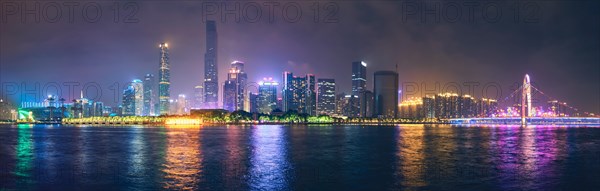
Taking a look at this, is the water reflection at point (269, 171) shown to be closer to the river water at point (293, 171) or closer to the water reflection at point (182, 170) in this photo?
the river water at point (293, 171)

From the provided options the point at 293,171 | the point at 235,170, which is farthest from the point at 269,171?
the point at 235,170

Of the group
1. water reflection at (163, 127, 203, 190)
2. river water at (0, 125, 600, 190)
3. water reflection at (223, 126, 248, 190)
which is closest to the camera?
water reflection at (163, 127, 203, 190)

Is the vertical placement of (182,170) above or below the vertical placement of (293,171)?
above

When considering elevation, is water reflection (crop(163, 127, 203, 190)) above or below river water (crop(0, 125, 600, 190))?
above

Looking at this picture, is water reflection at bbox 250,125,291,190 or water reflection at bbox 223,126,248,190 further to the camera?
water reflection at bbox 223,126,248,190

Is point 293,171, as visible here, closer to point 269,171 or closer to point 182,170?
point 269,171

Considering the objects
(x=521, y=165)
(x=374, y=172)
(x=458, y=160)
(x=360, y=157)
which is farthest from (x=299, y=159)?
(x=521, y=165)

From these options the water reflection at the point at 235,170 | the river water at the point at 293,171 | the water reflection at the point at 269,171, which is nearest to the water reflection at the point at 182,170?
the river water at the point at 293,171

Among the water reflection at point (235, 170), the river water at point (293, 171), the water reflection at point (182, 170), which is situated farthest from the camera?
the river water at point (293, 171)

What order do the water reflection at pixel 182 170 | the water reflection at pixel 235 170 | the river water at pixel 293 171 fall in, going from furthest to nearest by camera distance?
the river water at pixel 293 171 < the water reflection at pixel 235 170 < the water reflection at pixel 182 170

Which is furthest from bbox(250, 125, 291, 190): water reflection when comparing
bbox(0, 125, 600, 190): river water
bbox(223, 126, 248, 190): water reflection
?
bbox(223, 126, 248, 190): water reflection

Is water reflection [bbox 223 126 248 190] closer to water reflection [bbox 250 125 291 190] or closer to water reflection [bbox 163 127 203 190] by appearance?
water reflection [bbox 250 125 291 190]

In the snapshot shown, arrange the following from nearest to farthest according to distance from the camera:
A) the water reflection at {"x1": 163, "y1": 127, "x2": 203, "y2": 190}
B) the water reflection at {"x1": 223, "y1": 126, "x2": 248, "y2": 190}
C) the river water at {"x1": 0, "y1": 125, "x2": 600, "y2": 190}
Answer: the water reflection at {"x1": 163, "y1": 127, "x2": 203, "y2": 190} < the water reflection at {"x1": 223, "y1": 126, "x2": 248, "y2": 190} < the river water at {"x1": 0, "y1": 125, "x2": 600, "y2": 190}

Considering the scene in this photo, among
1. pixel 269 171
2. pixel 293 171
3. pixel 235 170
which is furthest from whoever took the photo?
pixel 235 170
